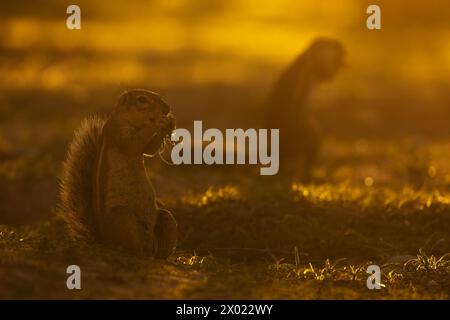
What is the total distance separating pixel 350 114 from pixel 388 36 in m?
15.6

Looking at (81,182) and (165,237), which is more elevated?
(81,182)

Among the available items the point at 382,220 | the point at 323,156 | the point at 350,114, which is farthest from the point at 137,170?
the point at 350,114

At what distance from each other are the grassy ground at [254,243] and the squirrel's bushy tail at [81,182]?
0.58 ft

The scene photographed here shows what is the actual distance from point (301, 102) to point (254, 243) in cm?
499

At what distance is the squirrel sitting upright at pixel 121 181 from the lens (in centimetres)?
706

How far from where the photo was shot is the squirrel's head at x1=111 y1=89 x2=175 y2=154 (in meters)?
7.14

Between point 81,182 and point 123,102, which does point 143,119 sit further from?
point 81,182

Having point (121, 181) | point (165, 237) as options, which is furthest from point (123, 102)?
point (165, 237)

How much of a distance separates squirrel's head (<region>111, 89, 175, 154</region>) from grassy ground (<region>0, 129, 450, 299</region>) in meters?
0.77

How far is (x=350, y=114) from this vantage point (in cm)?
1861

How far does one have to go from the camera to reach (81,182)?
7.31 metres

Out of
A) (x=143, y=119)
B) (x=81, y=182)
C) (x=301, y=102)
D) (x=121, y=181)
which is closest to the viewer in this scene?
(x=121, y=181)

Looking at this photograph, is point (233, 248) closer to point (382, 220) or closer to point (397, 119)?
point (382, 220)

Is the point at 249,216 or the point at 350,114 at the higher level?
the point at 350,114
